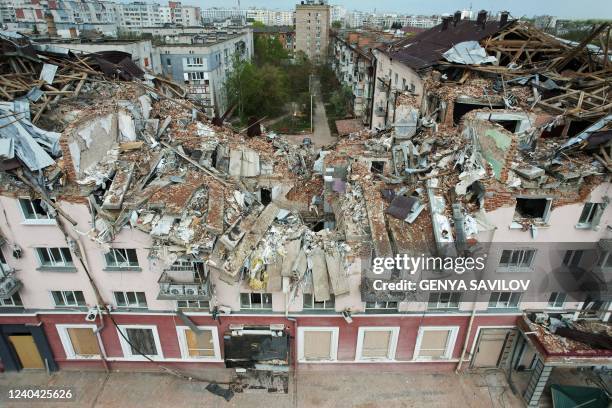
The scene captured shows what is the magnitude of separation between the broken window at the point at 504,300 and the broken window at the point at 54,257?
17.7 meters

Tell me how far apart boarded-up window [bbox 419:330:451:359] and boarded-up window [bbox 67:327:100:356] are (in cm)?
1516

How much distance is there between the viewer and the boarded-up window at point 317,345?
17.1m

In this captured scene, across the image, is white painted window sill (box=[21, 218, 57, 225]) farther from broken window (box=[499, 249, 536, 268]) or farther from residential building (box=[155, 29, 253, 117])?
residential building (box=[155, 29, 253, 117])

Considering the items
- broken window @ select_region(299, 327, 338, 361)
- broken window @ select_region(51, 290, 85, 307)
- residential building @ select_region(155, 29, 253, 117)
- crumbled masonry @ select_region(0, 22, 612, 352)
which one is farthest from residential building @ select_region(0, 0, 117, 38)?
broken window @ select_region(299, 327, 338, 361)

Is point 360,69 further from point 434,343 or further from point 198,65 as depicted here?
point 434,343

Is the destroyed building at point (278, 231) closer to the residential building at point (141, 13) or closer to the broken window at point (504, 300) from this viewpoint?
the broken window at point (504, 300)

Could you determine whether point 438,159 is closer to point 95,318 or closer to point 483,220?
point 483,220

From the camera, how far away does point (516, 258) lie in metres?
15.5

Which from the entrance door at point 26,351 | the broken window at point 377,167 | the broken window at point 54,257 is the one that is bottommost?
the entrance door at point 26,351

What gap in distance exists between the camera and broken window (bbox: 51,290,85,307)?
16.3 m

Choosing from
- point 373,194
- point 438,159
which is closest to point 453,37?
point 438,159

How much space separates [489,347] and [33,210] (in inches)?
797

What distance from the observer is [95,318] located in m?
16.7

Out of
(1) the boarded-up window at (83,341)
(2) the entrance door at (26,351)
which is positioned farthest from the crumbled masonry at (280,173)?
(2) the entrance door at (26,351)
